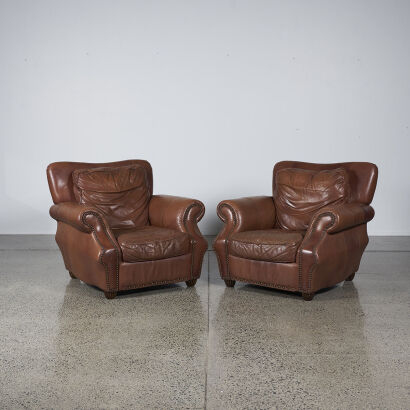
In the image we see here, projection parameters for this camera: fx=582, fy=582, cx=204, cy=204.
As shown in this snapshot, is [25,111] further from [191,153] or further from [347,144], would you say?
[347,144]

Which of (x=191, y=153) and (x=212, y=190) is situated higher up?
(x=191, y=153)

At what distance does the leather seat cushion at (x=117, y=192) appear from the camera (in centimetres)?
459

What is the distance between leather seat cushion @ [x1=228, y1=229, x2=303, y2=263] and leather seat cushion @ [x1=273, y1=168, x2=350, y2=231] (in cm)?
34

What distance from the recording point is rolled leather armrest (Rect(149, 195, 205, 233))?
4.40 metres

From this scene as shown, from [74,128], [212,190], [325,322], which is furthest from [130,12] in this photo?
[325,322]

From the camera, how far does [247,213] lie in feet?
14.6

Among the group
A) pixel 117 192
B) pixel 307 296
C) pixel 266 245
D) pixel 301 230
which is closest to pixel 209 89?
pixel 117 192

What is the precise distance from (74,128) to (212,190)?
1756 mm

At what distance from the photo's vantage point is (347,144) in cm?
672

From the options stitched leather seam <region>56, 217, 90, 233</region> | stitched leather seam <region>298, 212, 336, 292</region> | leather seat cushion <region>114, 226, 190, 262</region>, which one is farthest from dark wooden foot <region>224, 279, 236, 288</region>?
stitched leather seam <region>56, 217, 90, 233</region>

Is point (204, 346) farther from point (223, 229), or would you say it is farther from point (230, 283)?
point (223, 229)

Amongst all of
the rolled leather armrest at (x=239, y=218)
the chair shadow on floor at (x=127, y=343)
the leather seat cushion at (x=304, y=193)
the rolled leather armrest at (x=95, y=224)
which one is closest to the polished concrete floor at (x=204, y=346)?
the chair shadow on floor at (x=127, y=343)

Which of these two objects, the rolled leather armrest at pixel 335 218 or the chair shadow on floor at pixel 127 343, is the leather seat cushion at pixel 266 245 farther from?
the chair shadow on floor at pixel 127 343

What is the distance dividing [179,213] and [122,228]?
1.67ft
